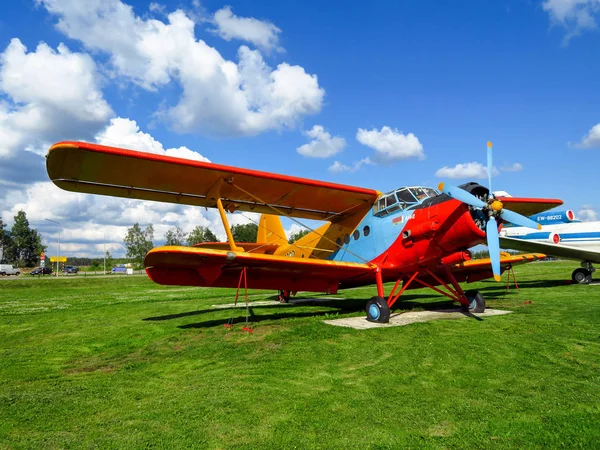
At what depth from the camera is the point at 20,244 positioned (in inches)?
4299

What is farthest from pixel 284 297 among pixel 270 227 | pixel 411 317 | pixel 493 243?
pixel 493 243

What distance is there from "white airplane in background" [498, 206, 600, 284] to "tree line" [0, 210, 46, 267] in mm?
126519

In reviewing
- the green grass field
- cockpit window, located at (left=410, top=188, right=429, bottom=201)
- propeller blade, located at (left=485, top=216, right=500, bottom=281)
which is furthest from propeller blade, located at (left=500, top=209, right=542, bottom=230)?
the green grass field

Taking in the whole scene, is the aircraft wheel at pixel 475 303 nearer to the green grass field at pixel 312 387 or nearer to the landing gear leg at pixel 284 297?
the green grass field at pixel 312 387

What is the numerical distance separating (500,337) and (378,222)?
184 inches

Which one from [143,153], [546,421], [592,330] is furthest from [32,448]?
[592,330]

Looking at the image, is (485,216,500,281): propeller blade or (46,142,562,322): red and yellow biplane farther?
(46,142,562,322): red and yellow biplane

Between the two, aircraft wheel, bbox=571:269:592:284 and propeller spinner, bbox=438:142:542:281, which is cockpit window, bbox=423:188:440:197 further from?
aircraft wheel, bbox=571:269:592:284

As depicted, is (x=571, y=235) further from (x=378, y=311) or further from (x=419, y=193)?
(x=378, y=311)

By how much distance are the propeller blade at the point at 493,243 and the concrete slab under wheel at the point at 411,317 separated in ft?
5.18

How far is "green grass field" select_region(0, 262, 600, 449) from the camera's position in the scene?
3479mm

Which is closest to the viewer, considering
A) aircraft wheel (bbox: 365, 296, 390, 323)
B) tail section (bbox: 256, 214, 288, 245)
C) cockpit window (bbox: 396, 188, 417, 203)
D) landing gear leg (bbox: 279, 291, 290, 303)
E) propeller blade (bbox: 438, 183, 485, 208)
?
propeller blade (bbox: 438, 183, 485, 208)

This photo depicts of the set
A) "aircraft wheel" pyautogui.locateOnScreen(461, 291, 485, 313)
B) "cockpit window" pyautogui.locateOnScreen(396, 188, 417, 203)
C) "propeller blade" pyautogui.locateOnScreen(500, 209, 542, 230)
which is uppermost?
"cockpit window" pyautogui.locateOnScreen(396, 188, 417, 203)

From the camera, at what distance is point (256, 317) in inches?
421
